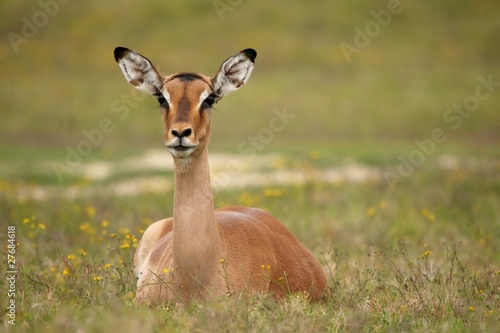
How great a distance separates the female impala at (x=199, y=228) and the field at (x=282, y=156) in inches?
11.1

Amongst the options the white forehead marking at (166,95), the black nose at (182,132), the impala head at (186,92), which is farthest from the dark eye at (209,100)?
the black nose at (182,132)

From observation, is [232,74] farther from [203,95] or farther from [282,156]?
[282,156]

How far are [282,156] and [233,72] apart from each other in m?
17.7

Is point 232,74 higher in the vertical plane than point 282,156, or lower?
lower

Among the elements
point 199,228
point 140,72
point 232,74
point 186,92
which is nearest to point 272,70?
point 232,74

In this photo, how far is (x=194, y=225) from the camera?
6.89m

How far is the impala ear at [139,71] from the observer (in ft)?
24.0

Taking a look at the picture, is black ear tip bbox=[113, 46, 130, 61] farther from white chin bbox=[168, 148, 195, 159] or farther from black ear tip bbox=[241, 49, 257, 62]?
white chin bbox=[168, 148, 195, 159]

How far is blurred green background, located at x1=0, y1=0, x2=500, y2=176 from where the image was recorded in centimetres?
3578

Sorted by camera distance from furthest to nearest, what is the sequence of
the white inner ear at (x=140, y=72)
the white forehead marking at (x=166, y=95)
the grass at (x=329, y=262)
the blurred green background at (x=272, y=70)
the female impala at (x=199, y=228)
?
the blurred green background at (x=272, y=70) → the white inner ear at (x=140, y=72) → the white forehead marking at (x=166, y=95) → the female impala at (x=199, y=228) → the grass at (x=329, y=262)

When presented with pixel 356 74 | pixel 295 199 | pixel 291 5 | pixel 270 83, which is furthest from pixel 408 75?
pixel 295 199

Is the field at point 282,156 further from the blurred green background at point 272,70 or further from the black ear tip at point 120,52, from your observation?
the black ear tip at point 120,52

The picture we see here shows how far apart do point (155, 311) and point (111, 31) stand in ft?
167

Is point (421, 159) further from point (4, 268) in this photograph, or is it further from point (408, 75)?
point (408, 75)
